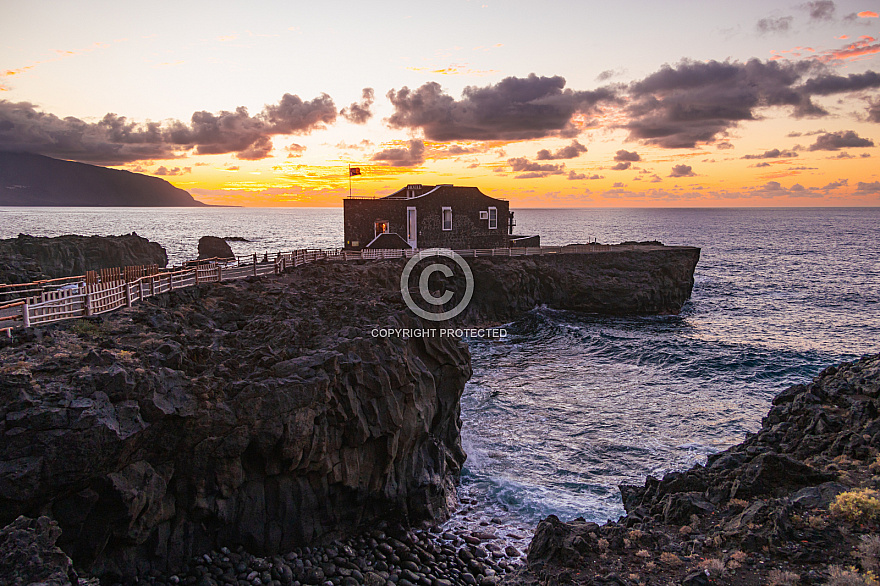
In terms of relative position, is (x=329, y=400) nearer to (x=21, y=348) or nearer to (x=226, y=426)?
(x=226, y=426)

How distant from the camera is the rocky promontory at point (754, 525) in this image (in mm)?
9359

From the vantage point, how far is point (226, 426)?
13.4 m

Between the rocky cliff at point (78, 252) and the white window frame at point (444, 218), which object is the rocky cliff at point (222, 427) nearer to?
the white window frame at point (444, 218)

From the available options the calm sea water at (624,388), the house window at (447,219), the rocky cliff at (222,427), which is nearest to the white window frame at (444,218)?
the house window at (447,219)

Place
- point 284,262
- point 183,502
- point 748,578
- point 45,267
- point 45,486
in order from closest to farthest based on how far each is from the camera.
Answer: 1. point 748,578
2. point 45,486
3. point 183,502
4. point 284,262
5. point 45,267

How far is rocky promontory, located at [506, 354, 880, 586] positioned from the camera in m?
9.36

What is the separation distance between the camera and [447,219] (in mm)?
53531

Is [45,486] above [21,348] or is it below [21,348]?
below

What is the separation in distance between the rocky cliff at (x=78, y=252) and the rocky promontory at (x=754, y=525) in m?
48.3

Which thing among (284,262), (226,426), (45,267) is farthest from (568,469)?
(45,267)

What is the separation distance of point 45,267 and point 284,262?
36177 mm

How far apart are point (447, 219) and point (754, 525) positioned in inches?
1775

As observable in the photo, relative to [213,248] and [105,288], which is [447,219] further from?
[105,288]

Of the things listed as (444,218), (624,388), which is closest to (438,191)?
(444,218)
